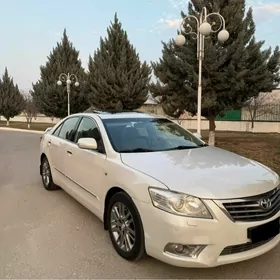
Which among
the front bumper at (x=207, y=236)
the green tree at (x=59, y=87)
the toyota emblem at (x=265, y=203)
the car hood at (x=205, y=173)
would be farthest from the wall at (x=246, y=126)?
the front bumper at (x=207, y=236)

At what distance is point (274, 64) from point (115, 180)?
1247 centimetres

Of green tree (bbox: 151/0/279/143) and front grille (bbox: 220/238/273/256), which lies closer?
front grille (bbox: 220/238/273/256)

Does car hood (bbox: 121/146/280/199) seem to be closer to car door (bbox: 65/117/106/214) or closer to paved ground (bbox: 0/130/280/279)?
car door (bbox: 65/117/106/214)

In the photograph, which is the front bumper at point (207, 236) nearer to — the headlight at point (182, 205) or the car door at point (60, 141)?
the headlight at point (182, 205)

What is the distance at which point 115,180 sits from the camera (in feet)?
10.8

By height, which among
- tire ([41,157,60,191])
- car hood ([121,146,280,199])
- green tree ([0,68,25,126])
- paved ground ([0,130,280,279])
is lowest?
paved ground ([0,130,280,279])

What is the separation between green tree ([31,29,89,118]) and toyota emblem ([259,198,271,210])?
26035 mm

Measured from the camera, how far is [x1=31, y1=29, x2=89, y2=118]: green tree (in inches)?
1134

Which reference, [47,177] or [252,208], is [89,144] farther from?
[47,177]

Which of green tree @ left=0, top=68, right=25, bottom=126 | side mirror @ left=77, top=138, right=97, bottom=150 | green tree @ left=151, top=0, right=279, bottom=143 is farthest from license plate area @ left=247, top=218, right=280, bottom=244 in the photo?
green tree @ left=0, top=68, right=25, bottom=126

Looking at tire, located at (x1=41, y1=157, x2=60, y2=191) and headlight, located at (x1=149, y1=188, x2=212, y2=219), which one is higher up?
headlight, located at (x1=149, y1=188, x2=212, y2=219)

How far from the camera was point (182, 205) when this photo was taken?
2.62 metres

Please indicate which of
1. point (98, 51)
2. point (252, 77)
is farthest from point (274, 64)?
point (98, 51)

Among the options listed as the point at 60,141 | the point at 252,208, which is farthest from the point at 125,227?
the point at 60,141
